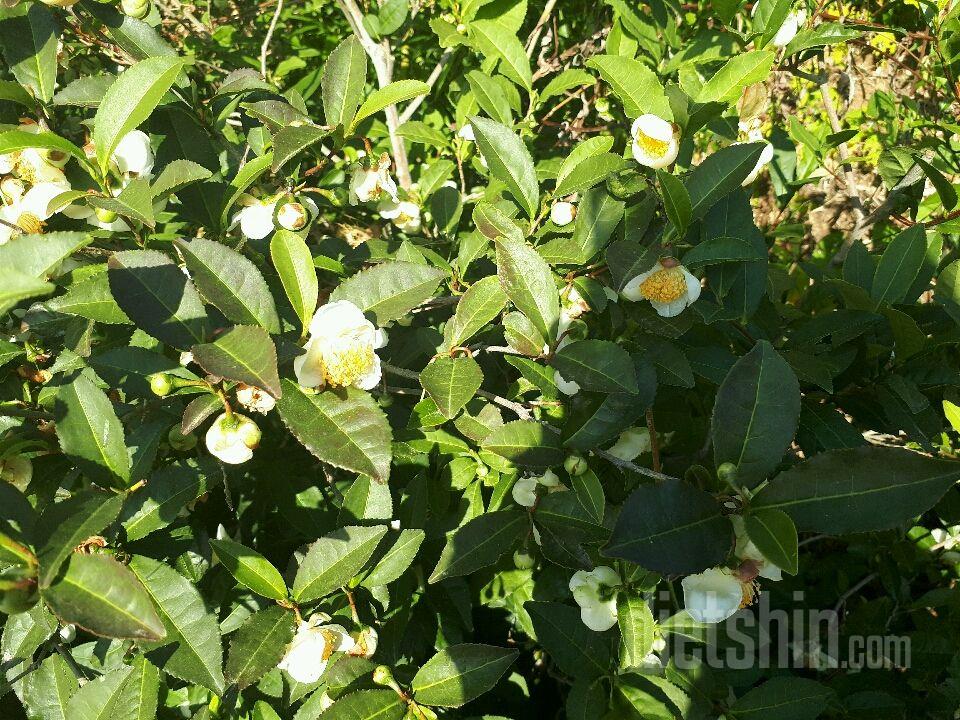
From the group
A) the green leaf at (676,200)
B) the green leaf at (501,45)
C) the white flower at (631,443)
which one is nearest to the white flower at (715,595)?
the white flower at (631,443)

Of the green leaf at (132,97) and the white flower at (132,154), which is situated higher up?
the green leaf at (132,97)

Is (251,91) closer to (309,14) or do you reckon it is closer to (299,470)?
(299,470)

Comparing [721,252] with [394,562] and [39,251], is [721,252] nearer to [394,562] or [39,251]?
[394,562]

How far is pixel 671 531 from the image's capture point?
93 cm

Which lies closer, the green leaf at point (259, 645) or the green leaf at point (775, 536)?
the green leaf at point (775, 536)

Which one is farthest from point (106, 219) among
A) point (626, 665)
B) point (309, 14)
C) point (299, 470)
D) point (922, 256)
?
point (309, 14)

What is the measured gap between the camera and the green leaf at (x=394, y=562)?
1272 millimetres

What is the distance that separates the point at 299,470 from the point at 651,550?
1005 millimetres

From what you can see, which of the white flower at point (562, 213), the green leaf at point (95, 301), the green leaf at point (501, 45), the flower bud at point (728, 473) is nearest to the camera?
the flower bud at point (728, 473)

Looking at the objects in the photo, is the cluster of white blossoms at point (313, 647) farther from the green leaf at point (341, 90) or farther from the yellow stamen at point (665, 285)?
the green leaf at point (341, 90)

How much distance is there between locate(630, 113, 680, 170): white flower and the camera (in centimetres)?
128

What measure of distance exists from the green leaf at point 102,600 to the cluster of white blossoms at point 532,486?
0.66m

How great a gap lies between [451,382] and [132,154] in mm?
702

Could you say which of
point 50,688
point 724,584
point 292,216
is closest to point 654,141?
point 292,216
